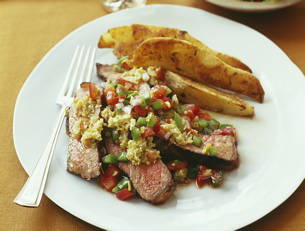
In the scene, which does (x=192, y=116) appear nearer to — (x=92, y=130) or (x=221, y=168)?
(x=221, y=168)

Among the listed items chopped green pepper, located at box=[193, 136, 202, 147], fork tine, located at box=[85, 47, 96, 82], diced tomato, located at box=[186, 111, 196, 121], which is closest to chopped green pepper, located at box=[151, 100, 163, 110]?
diced tomato, located at box=[186, 111, 196, 121]

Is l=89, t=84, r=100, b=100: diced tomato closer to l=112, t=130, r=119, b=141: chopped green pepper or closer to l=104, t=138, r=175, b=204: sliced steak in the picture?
l=112, t=130, r=119, b=141: chopped green pepper

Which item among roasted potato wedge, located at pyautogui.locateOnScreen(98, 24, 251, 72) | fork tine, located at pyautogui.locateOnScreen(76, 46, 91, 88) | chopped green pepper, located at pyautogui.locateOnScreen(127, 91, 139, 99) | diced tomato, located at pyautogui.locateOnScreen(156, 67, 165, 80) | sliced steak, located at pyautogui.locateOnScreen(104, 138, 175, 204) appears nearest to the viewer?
sliced steak, located at pyautogui.locateOnScreen(104, 138, 175, 204)

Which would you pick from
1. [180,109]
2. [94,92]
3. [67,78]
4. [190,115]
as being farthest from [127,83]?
[67,78]

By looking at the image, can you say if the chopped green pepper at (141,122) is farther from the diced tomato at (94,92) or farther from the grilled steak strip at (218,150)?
the diced tomato at (94,92)

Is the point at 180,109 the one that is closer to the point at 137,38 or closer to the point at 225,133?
the point at 225,133
